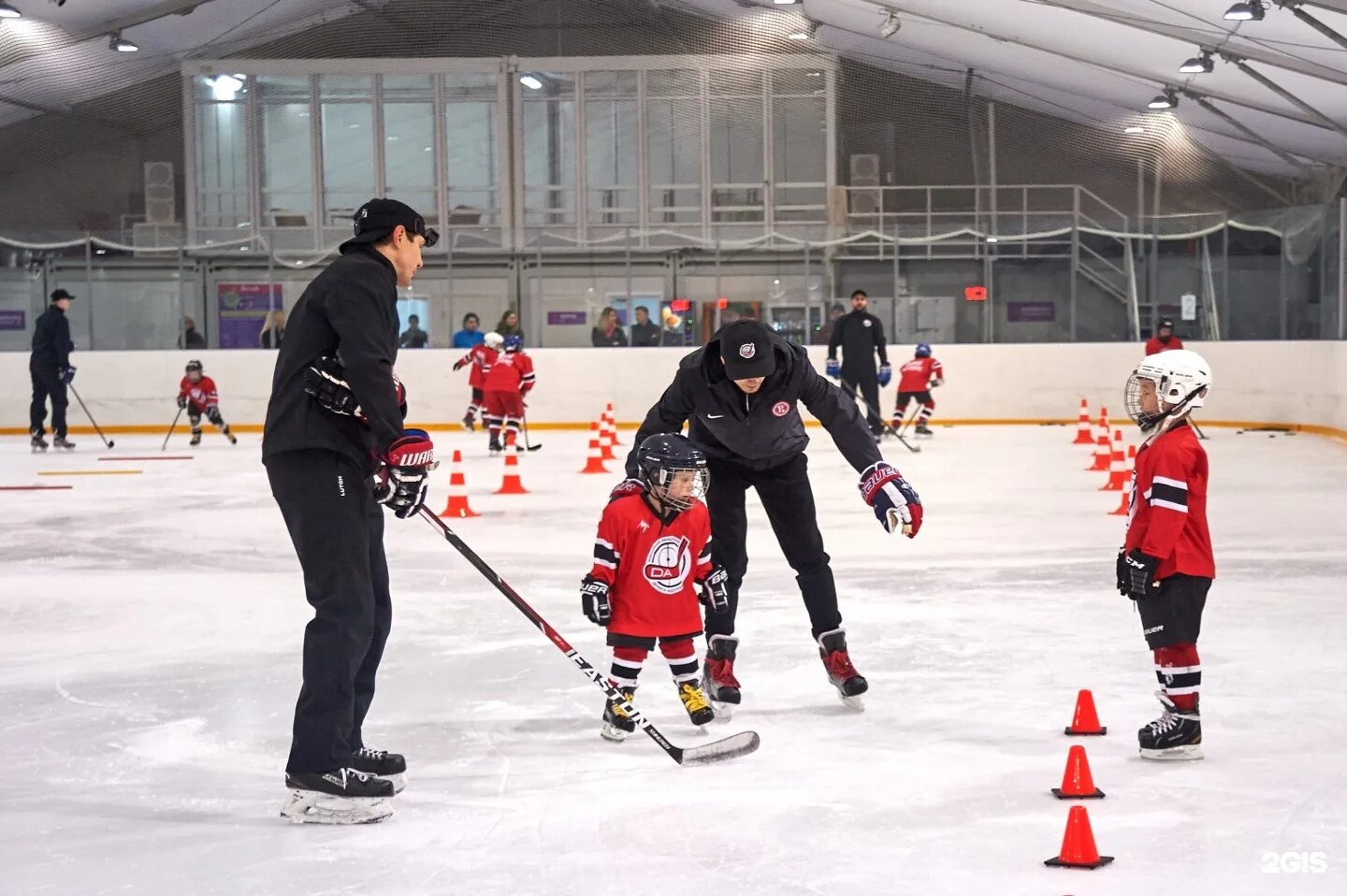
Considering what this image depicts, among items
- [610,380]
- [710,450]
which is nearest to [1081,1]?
[610,380]

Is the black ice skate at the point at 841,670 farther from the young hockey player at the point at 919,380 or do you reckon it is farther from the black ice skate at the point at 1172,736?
the young hockey player at the point at 919,380

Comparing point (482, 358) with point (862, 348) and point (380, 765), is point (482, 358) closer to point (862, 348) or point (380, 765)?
point (862, 348)

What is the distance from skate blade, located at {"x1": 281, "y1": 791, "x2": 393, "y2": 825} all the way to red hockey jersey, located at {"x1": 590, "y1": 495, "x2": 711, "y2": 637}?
0.91 m

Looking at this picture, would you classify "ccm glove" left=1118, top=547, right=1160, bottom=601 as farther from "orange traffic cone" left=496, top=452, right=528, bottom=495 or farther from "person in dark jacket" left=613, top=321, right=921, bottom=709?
"orange traffic cone" left=496, top=452, right=528, bottom=495

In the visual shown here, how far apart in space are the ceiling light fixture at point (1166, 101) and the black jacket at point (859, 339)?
5.55m

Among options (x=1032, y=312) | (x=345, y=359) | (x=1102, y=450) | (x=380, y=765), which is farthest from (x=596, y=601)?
(x=1032, y=312)

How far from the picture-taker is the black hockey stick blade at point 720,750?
156 inches

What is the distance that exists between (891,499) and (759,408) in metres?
0.48

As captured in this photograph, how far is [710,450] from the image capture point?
15.2 ft

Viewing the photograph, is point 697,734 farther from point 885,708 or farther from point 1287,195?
point 1287,195

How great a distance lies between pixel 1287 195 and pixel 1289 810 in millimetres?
17063

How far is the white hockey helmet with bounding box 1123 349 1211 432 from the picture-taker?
3986mm

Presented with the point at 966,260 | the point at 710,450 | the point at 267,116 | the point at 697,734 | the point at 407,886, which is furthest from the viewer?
the point at 267,116

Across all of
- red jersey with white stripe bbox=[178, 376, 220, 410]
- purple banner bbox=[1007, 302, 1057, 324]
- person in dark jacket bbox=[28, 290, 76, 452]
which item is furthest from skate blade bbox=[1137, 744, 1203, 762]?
purple banner bbox=[1007, 302, 1057, 324]
